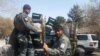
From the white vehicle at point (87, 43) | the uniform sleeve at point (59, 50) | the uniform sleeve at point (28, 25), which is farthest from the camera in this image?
the white vehicle at point (87, 43)

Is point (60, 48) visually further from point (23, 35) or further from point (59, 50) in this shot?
point (23, 35)

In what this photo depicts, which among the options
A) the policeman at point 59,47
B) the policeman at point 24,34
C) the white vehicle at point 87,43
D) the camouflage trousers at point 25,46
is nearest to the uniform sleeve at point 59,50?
the policeman at point 59,47

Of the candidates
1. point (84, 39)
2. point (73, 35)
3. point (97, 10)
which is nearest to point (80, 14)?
point (97, 10)

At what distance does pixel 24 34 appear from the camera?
5699 millimetres

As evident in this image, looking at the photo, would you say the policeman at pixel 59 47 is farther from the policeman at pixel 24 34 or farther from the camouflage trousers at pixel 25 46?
the camouflage trousers at pixel 25 46

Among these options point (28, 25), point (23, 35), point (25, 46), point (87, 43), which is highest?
point (28, 25)

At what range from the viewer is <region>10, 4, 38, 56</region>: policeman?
5.55 meters

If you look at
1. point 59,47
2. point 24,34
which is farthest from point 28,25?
point 59,47

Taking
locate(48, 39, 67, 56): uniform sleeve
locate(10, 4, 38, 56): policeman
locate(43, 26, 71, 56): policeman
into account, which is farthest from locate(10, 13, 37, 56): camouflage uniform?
locate(48, 39, 67, 56): uniform sleeve

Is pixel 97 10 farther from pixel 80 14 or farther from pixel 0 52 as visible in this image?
pixel 0 52

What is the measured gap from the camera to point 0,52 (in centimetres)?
607

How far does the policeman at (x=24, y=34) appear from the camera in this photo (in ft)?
18.2

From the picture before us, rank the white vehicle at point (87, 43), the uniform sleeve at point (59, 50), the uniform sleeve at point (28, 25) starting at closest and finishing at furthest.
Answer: the uniform sleeve at point (59, 50) → the uniform sleeve at point (28, 25) → the white vehicle at point (87, 43)

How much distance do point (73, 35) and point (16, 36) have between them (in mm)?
2099
